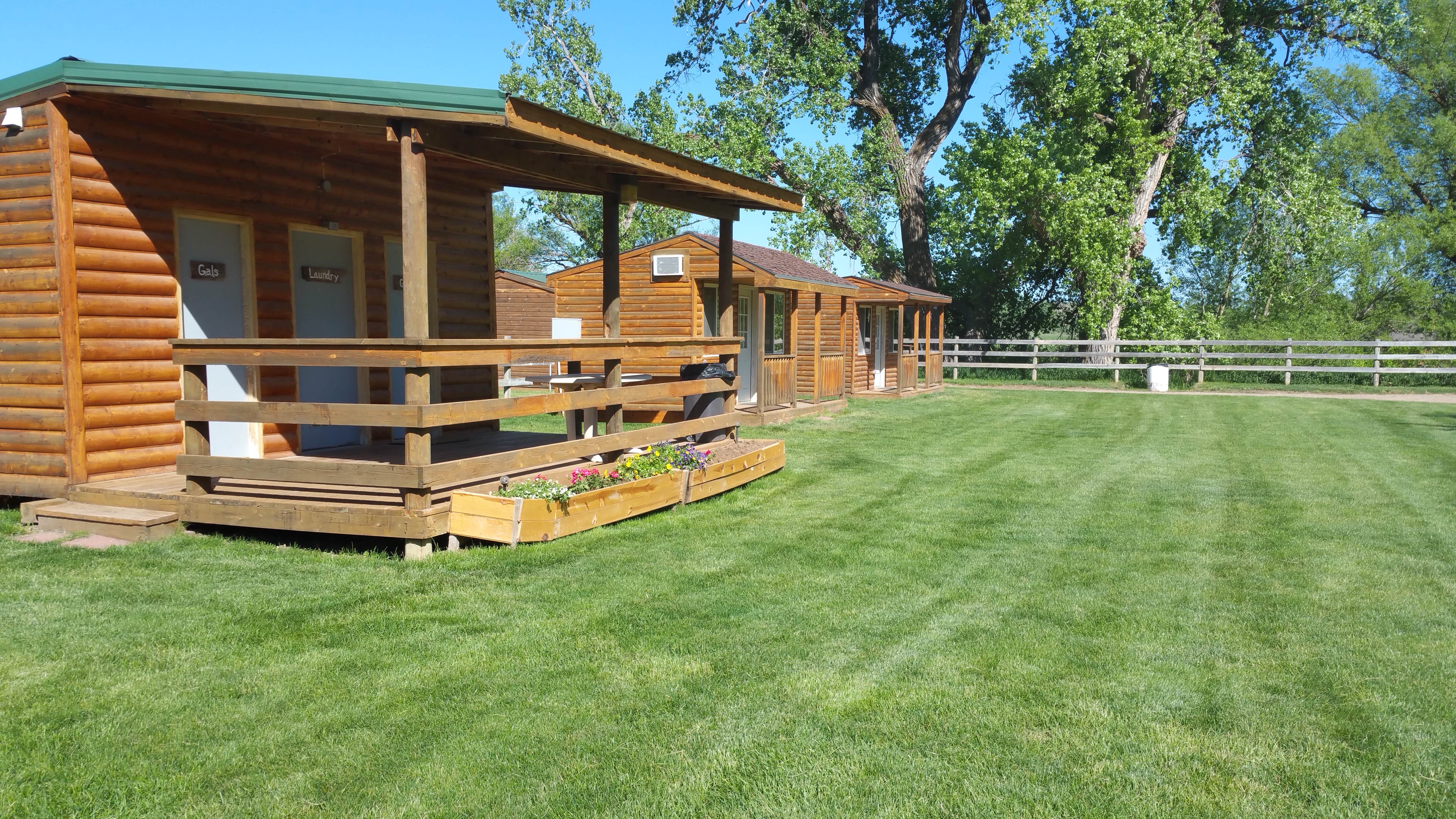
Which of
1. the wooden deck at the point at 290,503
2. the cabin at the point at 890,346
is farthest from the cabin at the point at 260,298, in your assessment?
the cabin at the point at 890,346

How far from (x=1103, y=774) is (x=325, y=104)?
6.01 metres

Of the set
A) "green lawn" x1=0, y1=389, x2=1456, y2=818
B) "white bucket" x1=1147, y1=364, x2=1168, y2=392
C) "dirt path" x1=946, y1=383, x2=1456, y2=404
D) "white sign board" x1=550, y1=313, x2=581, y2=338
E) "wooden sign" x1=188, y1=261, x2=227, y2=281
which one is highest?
"wooden sign" x1=188, y1=261, x2=227, y2=281

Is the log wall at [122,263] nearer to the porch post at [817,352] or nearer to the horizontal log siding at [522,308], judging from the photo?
the porch post at [817,352]

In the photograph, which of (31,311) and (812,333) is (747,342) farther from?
(31,311)

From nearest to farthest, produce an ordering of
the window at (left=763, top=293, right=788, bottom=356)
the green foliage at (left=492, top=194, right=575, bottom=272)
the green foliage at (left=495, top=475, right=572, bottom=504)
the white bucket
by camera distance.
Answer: the green foliage at (left=495, top=475, right=572, bottom=504), the window at (left=763, top=293, right=788, bottom=356), the white bucket, the green foliage at (left=492, top=194, right=575, bottom=272)

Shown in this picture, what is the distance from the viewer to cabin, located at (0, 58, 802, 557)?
21.8ft

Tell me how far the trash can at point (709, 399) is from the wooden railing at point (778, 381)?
504cm

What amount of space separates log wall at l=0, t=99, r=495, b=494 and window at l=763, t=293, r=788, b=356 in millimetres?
11029

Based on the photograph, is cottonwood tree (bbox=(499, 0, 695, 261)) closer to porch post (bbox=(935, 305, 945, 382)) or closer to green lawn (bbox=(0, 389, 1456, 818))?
porch post (bbox=(935, 305, 945, 382))

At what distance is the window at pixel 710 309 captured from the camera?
17.8 meters

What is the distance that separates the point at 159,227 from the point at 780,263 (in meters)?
13.4

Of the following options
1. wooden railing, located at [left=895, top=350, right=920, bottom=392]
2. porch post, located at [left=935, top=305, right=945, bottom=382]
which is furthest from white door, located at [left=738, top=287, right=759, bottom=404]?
porch post, located at [left=935, top=305, right=945, bottom=382]

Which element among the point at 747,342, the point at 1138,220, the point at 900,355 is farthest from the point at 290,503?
the point at 1138,220

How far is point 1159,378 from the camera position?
25125 mm
